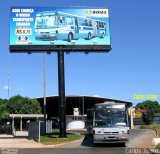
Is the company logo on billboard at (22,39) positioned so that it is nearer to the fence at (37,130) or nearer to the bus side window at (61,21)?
the bus side window at (61,21)

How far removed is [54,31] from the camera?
131ft

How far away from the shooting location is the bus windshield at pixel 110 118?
95.1ft

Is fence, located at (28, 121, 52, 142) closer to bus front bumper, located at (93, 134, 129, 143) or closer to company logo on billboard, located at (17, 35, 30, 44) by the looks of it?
company logo on billboard, located at (17, 35, 30, 44)

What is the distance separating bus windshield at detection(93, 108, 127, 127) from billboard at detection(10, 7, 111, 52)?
11452 millimetres

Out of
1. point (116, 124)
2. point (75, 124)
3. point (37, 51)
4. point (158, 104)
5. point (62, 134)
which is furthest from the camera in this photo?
point (158, 104)

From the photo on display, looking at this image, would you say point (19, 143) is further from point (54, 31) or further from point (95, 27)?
point (95, 27)

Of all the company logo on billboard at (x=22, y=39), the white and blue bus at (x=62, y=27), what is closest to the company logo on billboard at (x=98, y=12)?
the white and blue bus at (x=62, y=27)

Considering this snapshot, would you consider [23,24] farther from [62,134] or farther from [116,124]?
[116,124]

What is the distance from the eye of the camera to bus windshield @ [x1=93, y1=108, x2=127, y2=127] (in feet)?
95.1

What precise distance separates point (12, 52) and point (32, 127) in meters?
7.01

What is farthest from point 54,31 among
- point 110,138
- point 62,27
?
point 110,138

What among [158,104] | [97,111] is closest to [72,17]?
[97,111]

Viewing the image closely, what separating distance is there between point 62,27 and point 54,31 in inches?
31.4

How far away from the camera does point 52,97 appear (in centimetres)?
9800
